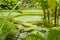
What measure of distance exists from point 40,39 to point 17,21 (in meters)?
0.49

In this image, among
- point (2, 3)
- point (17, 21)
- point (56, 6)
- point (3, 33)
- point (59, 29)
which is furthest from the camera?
point (2, 3)

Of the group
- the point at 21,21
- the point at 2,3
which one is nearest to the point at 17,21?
the point at 21,21

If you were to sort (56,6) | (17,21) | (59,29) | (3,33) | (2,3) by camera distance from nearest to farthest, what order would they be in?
(59,29) < (3,33) < (56,6) < (17,21) < (2,3)

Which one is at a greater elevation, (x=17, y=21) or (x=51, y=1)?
(x=51, y=1)

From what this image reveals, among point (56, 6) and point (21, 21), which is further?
point (21, 21)

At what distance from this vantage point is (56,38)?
72cm

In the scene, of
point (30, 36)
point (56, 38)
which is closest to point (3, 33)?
point (30, 36)

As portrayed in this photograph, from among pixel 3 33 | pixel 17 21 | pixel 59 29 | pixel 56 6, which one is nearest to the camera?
pixel 59 29

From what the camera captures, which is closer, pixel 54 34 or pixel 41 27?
pixel 54 34

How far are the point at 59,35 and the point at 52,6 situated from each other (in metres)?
0.21

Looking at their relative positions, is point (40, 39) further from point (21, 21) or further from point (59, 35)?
point (21, 21)

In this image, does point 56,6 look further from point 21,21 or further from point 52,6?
point 21,21

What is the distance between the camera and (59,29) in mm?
689

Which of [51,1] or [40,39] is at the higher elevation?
[51,1]
